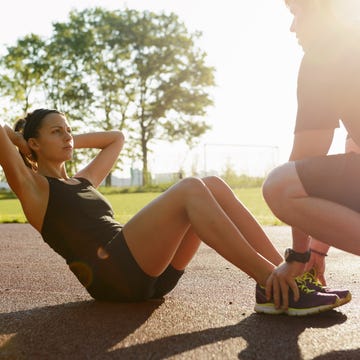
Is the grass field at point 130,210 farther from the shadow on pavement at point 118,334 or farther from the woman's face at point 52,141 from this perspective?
the shadow on pavement at point 118,334

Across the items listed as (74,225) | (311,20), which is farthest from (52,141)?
(311,20)

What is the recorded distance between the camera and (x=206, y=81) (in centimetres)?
2859

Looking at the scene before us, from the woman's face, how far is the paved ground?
0.76m

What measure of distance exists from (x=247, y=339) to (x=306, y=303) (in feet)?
1.31

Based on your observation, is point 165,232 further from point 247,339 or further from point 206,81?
point 206,81

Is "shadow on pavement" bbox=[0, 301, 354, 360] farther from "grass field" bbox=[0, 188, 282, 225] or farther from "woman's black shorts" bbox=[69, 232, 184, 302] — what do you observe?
"grass field" bbox=[0, 188, 282, 225]

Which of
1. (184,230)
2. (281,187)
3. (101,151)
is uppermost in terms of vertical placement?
(101,151)

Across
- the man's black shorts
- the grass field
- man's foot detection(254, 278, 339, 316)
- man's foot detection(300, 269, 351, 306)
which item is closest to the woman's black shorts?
man's foot detection(254, 278, 339, 316)

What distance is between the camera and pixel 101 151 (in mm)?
3273

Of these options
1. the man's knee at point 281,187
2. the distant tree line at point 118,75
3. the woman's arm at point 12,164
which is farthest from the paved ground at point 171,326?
Result: the distant tree line at point 118,75

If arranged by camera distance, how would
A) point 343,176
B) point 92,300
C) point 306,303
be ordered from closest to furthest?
point 343,176 < point 306,303 < point 92,300

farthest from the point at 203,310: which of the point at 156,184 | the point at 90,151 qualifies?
the point at 90,151

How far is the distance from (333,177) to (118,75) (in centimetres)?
2640

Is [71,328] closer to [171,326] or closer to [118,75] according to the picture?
[171,326]
